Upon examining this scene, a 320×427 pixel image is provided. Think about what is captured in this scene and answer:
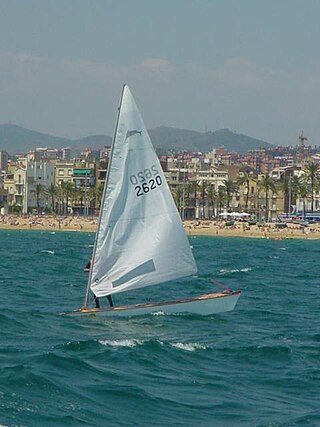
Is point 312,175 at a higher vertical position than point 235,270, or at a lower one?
higher

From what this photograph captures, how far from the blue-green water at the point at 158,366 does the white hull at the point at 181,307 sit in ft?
1.04

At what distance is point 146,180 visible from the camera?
37.5 metres

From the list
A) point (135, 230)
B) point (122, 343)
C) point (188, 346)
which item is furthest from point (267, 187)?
point (122, 343)

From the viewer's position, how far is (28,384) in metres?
25.5

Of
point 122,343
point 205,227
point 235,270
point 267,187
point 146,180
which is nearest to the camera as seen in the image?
point 122,343

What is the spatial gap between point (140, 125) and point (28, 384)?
13.4 meters

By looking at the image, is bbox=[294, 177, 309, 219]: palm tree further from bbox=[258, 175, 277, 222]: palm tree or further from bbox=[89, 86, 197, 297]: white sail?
bbox=[89, 86, 197, 297]: white sail

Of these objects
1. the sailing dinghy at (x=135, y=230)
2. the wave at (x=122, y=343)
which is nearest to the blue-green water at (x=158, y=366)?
the wave at (x=122, y=343)

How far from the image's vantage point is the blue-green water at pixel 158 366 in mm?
23609

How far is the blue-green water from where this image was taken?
2361cm

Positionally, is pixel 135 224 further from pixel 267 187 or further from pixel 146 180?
pixel 267 187

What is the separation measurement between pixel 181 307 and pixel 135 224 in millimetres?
3162

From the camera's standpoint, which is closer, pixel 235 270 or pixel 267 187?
pixel 235 270

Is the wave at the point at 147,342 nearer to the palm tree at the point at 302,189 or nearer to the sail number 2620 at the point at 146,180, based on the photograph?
the sail number 2620 at the point at 146,180
